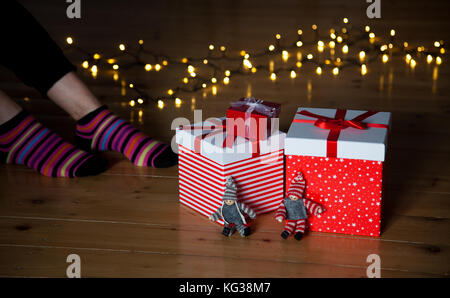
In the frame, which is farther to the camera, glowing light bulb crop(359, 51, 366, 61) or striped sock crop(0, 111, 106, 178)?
glowing light bulb crop(359, 51, 366, 61)

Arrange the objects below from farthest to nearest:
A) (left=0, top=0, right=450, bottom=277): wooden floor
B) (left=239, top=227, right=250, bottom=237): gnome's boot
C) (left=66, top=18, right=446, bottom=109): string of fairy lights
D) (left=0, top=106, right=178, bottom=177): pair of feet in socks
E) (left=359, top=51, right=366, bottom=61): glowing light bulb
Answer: (left=359, top=51, right=366, bottom=61): glowing light bulb
(left=66, top=18, right=446, bottom=109): string of fairy lights
(left=0, top=106, right=178, bottom=177): pair of feet in socks
(left=239, top=227, right=250, bottom=237): gnome's boot
(left=0, top=0, right=450, bottom=277): wooden floor

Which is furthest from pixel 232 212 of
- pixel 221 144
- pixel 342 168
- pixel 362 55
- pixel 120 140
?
pixel 362 55

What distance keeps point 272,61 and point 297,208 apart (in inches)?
49.9

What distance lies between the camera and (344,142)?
1.31m

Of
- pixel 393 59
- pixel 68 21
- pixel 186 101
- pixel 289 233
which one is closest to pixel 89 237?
pixel 289 233

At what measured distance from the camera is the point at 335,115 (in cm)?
145

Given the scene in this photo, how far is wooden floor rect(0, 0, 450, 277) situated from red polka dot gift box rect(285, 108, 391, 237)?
1.5 inches

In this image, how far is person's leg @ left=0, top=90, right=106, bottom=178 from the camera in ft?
5.63

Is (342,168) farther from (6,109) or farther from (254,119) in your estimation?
(6,109)

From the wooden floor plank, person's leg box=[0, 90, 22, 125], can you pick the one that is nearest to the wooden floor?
the wooden floor plank

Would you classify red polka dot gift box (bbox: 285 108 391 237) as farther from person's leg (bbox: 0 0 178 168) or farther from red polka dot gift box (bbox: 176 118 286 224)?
person's leg (bbox: 0 0 178 168)

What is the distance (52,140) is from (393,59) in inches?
56.0
